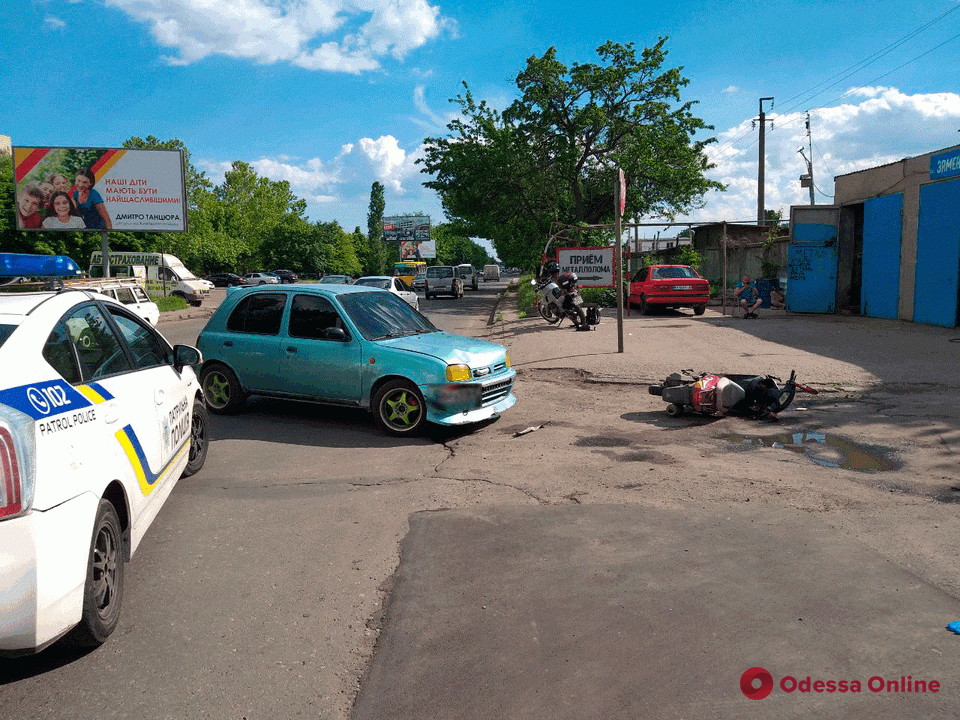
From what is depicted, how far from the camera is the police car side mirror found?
5.62 m

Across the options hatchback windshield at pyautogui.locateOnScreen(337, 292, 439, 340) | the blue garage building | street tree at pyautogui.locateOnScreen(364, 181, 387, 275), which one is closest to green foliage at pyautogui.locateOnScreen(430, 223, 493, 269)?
street tree at pyautogui.locateOnScreen(364, 181, 387, 275)

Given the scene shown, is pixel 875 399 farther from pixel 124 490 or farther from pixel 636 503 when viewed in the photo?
pixel 124 490

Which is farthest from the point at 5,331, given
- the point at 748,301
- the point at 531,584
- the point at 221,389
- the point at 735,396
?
the point at 748,301

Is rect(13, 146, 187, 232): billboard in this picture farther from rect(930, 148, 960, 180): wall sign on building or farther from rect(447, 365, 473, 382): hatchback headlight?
rect(447, 365, 473, 382): hatchback headlight

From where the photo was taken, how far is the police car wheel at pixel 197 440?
6.31 meters

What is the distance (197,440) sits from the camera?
6.42 m

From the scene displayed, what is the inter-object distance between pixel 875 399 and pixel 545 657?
7765mm

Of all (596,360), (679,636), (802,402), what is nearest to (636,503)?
(679,636)

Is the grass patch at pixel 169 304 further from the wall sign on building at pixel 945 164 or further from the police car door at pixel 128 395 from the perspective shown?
the police car door at pixel 128 395

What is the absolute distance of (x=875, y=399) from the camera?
9562 millimetres

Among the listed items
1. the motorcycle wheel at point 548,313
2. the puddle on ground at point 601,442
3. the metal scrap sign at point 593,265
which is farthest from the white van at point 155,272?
the puddle on ground at point 601,442

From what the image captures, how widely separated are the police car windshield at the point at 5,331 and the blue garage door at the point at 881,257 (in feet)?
71.7

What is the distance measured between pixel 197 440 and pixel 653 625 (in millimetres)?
4269

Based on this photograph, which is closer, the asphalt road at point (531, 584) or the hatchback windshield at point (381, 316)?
the asphalt road at point (531, 584)
